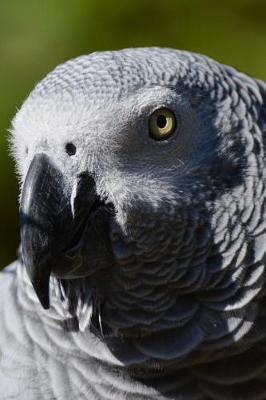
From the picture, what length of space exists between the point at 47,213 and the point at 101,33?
5.93 feet

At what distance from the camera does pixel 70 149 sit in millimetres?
1624

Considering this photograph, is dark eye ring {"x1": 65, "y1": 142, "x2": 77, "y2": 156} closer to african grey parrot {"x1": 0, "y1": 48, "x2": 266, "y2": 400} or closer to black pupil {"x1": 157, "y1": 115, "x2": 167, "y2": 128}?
african grey parrot {"x1": 0, "y1": 48, "x2": 266, "y2": 400}

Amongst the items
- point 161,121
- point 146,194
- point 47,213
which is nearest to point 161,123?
point 161,121

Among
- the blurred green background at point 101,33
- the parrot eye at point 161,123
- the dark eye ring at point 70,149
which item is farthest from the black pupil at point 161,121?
the blurred green background at point 101,33

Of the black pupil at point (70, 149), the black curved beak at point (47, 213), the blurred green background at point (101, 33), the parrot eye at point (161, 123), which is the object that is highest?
the blurred green background at point (101, 33)

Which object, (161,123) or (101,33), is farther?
(101,33)

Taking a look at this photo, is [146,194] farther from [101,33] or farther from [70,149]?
[101,33]

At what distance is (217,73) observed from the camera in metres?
1.84

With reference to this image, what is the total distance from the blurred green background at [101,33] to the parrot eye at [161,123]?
4.96ft

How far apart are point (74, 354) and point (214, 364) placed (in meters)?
0.33

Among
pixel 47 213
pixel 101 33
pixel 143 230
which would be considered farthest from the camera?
pixel 101 33

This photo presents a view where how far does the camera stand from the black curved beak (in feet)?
5.21

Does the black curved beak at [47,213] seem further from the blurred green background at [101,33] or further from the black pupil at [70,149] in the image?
the blurred green background at [101,33]

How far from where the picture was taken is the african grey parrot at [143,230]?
163 cm
